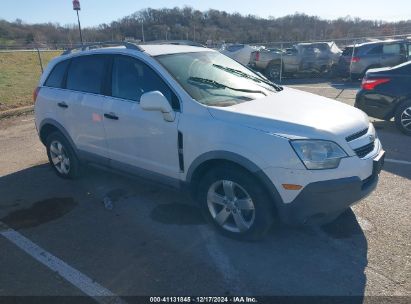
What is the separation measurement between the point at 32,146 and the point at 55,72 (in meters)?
2.58

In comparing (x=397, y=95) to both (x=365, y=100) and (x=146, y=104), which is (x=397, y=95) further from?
(x=146, y=104)

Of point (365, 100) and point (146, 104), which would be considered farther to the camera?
point (365, 100)

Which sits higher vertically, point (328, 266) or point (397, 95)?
point (397, 95)

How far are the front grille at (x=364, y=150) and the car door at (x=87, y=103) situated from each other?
277cm

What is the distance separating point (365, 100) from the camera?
724 centimetres

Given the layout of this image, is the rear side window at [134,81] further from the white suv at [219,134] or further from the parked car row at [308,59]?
the parked car row at [308,59]

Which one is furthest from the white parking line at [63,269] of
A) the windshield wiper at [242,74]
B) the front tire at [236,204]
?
the windshield wiper at [242,74]

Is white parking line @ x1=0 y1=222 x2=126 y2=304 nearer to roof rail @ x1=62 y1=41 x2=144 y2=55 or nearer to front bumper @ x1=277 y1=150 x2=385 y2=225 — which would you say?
front bumper @ x1=277 y1=150 x2=385 y2=225

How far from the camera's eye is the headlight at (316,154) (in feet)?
9.90

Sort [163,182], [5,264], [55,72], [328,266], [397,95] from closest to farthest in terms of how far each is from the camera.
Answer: [328,266]
[5,264]
[163,182]
[55,72]
[397,95]

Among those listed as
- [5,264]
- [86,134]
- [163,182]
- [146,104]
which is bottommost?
[5,264]

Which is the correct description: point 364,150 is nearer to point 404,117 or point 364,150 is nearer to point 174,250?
point 174,250

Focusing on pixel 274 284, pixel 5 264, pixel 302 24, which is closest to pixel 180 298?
pixel 274 284

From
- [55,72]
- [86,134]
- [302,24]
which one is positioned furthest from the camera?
[302,24]
